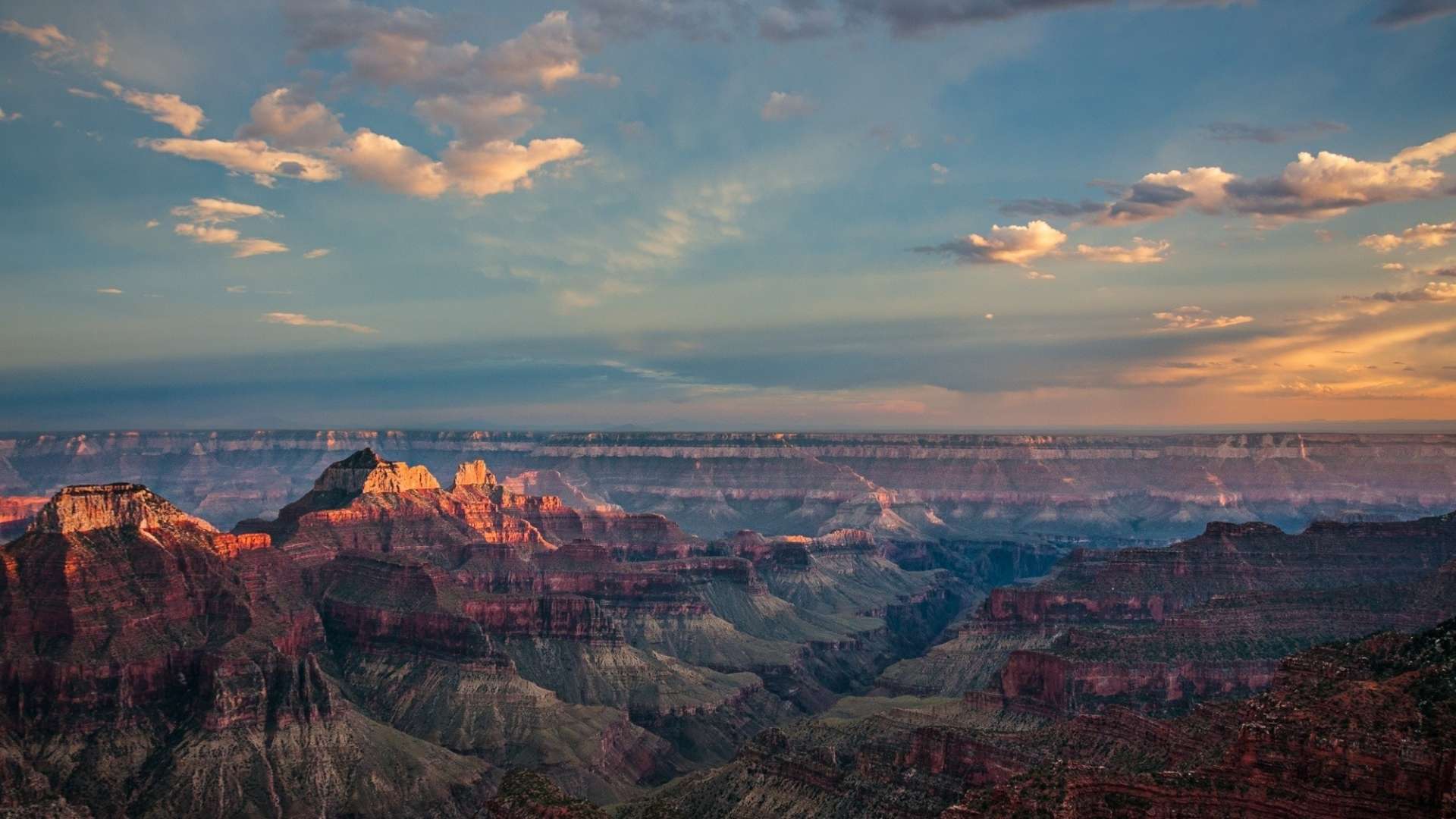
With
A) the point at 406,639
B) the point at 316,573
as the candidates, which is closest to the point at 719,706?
the point at 406,639

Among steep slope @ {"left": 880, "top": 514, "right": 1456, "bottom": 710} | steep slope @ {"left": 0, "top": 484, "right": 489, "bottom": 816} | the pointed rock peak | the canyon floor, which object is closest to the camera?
the canyon floor

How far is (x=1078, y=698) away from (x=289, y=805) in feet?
250

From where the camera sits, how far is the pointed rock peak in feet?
462

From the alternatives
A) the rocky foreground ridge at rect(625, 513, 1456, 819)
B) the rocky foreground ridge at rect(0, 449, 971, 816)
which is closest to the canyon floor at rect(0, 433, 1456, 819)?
the rocky foreground ridge at rect(625, 513, 1456, 819)

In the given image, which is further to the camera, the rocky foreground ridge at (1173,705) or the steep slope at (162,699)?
the steep slope at (162,699)

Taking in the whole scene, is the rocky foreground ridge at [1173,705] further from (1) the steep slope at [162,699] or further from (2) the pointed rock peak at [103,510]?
(2) the pointed rock peak at [103,510]

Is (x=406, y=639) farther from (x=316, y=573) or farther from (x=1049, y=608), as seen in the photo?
(x=1049, y=608)

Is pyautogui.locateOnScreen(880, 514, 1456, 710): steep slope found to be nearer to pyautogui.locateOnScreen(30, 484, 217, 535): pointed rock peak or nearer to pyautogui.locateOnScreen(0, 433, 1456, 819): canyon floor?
pyautogui.locateOnScreen(0, 433, 1456, 819): canyon floor

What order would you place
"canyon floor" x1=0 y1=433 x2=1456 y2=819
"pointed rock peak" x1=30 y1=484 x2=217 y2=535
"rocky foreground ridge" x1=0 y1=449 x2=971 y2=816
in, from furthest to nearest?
"pointed rock peak" x1=30 y1=484 x2=217 y2=535 < "rocky foreground ridge" x1=0 y1=449 x2=971 y2=816 < "canyon floor" x1=0 y1=433 x2=1456 y2=819

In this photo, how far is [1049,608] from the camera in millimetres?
181000

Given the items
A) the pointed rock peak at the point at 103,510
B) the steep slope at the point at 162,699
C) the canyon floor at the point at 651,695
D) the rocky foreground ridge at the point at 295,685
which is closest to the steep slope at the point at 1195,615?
the canyon floor at the point at 651,695

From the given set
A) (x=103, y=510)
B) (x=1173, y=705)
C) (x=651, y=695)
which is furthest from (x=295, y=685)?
(x=1173, y=705)

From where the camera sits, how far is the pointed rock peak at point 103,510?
14075cm

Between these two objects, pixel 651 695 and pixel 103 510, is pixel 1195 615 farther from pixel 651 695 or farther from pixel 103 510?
pixel 103 510
